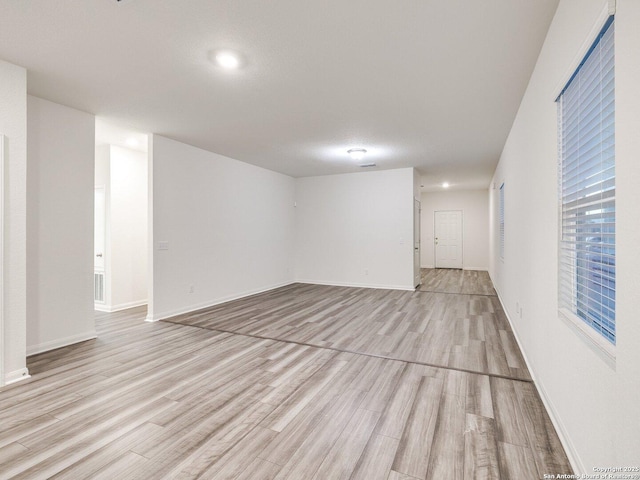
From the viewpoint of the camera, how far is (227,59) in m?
2.64

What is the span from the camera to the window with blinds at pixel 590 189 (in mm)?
1333

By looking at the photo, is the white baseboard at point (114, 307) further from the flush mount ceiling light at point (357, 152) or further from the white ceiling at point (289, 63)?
the flush mount ceiling light at point (357, 152)

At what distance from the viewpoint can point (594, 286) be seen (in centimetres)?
153

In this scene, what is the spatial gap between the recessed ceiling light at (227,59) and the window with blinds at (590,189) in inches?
92.0

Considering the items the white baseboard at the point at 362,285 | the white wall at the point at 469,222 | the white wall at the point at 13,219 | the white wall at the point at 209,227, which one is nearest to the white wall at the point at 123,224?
the white wall at the point at 209,227

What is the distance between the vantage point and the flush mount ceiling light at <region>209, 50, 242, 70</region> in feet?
8.38

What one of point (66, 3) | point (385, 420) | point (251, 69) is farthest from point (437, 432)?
point (66, 3)

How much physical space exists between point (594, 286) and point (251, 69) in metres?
2.88

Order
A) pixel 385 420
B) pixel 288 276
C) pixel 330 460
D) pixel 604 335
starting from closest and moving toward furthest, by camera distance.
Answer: pixel 604 335, pixel 330 460, pixel 385 420, pixel 288 276

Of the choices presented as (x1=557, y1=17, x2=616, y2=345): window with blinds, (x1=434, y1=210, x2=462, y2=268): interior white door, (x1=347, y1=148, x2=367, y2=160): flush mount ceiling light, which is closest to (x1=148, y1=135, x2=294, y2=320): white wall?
(x1=347, y1=148, x2=367, y2=160): flush mount ceiling light

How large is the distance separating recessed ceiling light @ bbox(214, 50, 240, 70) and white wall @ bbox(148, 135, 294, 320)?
2.57 metres

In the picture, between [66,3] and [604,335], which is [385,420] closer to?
[604,335]

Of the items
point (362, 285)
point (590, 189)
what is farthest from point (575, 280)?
point (362, 285)

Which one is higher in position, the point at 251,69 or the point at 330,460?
the point at 251,69
